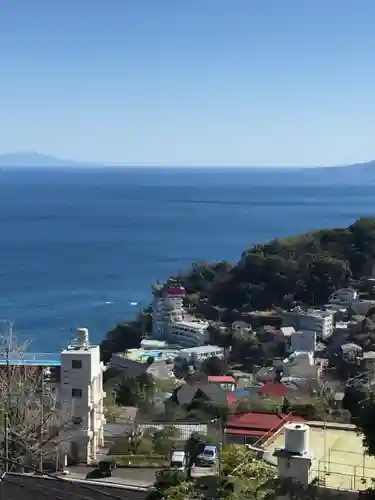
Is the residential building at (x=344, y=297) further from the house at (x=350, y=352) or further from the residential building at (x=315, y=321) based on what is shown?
the house at (x=350, y=352)

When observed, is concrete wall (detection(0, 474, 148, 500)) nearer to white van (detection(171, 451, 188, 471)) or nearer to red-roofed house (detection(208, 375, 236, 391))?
white van (detection(171, 451, 188, 471))

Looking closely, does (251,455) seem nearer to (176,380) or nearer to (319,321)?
(176,380)

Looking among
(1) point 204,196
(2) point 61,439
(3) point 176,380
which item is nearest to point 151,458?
(2) point 61,439

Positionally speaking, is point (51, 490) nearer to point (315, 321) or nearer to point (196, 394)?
point (196, 394)

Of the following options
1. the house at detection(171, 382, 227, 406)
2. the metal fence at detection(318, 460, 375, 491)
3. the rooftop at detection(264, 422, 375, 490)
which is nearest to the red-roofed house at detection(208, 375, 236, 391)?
the house at detection(171, 382, 227, 406)

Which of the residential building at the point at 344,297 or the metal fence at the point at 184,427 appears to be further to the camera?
the residential building at the point at 344,297

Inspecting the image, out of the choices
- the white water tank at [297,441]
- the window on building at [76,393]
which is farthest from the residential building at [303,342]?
the white water tank at [297,441]

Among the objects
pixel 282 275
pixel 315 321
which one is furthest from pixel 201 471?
pixel 282 275
